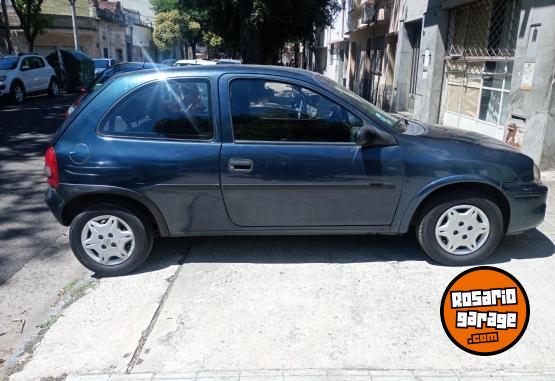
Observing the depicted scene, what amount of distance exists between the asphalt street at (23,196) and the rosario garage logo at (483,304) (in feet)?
12.3

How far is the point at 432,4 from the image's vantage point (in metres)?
11.5

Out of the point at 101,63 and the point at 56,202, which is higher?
the point at 101,63

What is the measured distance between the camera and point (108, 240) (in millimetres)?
4059

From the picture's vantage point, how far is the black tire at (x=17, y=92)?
1669 centimetres

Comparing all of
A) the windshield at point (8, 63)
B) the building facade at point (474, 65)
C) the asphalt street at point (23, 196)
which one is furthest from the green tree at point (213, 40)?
the asphalt street at point (23, 196)

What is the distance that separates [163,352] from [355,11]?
1997 cm

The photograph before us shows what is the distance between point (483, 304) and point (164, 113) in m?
2.78

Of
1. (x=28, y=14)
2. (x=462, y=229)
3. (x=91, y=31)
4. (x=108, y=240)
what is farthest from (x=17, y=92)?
(x=91, y=31)

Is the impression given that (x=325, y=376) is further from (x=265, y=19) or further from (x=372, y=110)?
(x=265, y=19)

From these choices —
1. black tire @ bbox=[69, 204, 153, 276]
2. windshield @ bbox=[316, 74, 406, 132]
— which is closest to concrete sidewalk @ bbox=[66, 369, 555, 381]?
black tire @ bbox=[69, 204, 153, 276]

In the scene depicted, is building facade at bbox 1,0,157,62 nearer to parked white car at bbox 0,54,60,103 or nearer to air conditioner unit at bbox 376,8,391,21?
parked white car at bbox 0,54,60,103

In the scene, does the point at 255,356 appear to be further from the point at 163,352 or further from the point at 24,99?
the point at 24,99

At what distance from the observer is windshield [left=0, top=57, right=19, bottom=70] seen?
664 inches

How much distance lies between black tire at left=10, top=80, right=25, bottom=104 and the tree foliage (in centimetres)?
684
